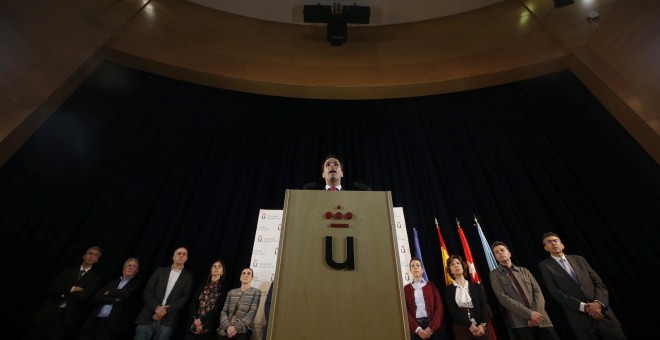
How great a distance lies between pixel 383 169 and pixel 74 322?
397cm

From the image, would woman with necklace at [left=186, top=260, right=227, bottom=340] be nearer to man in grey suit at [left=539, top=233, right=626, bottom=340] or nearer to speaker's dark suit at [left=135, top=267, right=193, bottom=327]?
speaker's dark suit at [left=135, top=267, right=193, bottom=327]

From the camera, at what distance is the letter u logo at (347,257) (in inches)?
49.2

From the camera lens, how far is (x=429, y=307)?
297 centimetres

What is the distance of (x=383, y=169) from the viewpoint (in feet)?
16.3

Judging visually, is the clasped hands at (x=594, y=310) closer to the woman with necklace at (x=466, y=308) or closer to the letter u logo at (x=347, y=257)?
the woman with necklace at (x=466, y=308)

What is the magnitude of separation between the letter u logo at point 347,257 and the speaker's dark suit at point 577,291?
255 cm

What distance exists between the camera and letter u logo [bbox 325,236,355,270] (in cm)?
125

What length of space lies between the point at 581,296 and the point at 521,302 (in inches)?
18.8

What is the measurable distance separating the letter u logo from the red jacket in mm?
1989

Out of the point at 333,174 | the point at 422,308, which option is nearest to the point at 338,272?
the point at 333,174

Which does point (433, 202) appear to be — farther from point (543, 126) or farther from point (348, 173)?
point (543, 126)

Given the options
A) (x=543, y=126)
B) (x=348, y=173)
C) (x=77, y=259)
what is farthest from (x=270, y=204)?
(x=543, y=126)

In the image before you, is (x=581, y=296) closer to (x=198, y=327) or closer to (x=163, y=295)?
(x=198, y=327)

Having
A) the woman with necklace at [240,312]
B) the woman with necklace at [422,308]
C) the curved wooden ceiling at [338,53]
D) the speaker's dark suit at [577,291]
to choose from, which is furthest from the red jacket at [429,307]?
the curved wooden ceiling at [338,53]
